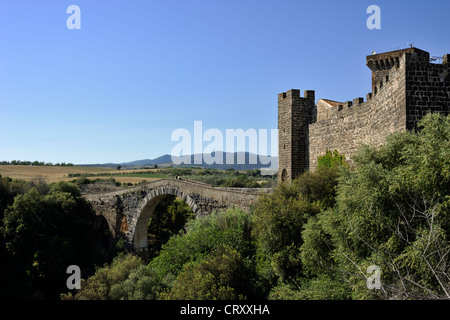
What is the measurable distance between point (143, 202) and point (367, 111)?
51.6ft

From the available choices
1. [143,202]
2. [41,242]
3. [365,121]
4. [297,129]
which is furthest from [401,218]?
→ [41,242]

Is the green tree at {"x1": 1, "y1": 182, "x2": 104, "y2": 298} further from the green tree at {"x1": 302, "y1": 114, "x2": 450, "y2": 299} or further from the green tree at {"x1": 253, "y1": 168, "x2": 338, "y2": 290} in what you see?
the green tree at {"x1": 302, "y1": 114, "x2": 450, "y2": 299}

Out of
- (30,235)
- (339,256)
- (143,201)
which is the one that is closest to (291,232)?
(339,256)

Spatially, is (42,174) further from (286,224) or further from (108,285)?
(286,224)

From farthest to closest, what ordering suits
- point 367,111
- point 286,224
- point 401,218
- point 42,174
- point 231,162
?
1. point 42,174
2. point 231,162
3. point 367,111
4. point 286,224
5. point 401,218

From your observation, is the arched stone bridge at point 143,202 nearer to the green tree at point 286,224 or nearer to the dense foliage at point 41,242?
the dense foliage at point 41,242

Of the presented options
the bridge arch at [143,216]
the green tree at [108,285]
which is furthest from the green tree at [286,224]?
the bridge arch at [143,216]

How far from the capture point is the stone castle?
8.66 m

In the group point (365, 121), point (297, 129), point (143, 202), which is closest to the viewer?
point (365, 121)

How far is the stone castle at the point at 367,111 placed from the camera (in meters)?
8.66

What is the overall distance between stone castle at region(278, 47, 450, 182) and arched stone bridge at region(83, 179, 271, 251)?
10.7 ft

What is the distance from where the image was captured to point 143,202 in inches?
924

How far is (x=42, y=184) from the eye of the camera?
29.0 metres
